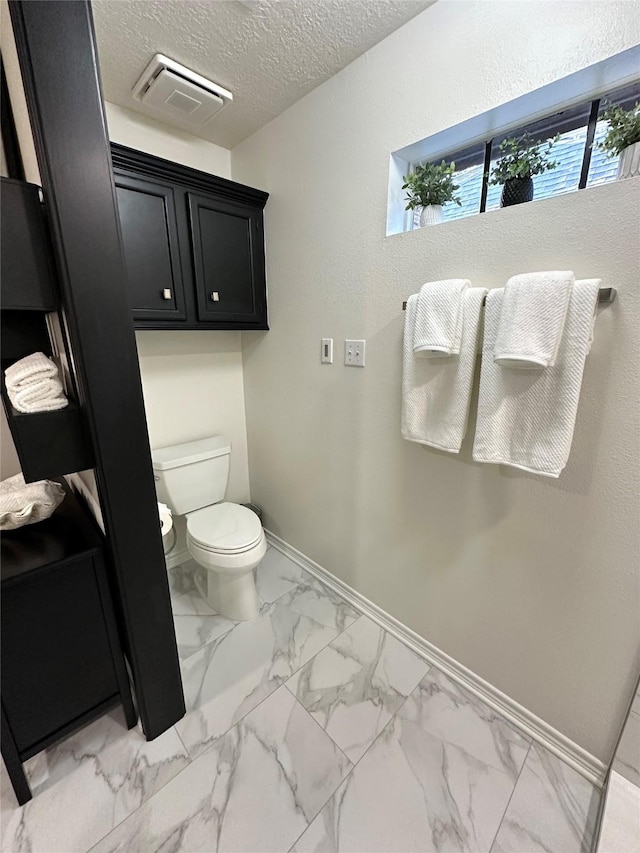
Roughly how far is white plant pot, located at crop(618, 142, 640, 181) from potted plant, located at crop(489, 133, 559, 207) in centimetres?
20

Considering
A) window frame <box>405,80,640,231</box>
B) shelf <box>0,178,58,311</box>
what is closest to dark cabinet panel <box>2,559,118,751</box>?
shelf <box>0,178,58,311</box>

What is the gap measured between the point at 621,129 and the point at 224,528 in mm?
1847

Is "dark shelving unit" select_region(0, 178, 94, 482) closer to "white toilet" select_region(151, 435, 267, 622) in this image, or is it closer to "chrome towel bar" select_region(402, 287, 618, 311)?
"white toilet" select_region(151, 435, 267, 622)

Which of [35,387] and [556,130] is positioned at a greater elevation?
[556,130]

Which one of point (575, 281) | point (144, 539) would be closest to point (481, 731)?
point (144, 539)

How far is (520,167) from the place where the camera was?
38.9 inches

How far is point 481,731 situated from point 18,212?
2001 mm

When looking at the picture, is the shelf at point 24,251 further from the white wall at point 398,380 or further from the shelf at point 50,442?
the white wall at point 398,380

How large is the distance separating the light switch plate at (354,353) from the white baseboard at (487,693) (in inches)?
44.1

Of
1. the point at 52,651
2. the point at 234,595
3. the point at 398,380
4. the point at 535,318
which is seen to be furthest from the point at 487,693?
the point at 52,651

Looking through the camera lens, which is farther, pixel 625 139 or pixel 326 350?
pixel 326 350

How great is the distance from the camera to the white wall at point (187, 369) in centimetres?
159

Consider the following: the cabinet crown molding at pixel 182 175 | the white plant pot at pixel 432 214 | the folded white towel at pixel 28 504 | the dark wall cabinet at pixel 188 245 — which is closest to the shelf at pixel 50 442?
the folded white towel at pixel 28 504

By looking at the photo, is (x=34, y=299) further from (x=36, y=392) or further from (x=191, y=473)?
(x=191, y=473)
